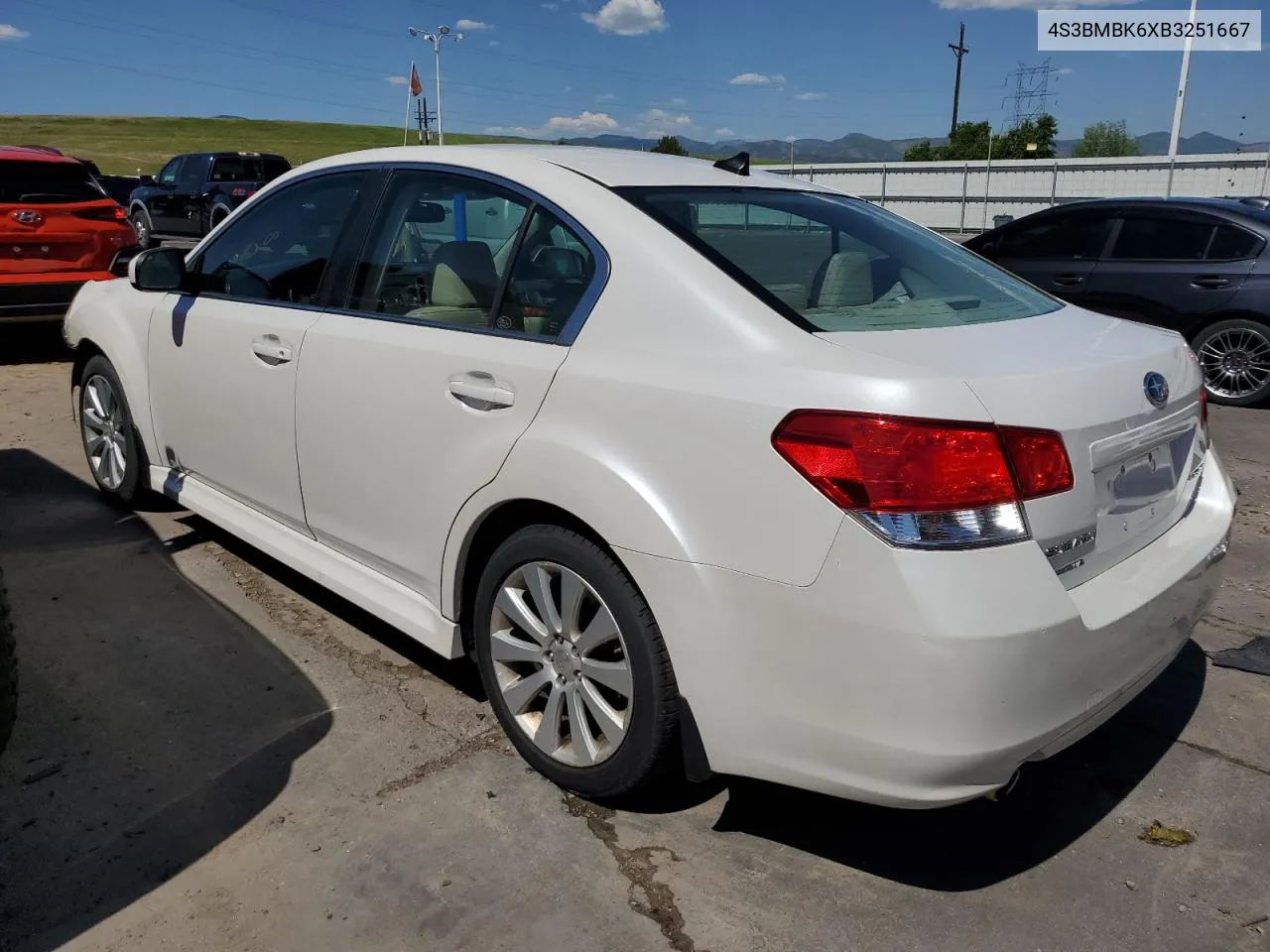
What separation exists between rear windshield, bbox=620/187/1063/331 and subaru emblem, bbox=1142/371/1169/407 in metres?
0.40

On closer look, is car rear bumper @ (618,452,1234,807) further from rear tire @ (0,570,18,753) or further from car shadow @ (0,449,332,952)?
rear tire @ (0,570,18,753)

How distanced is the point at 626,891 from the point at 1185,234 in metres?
7.75

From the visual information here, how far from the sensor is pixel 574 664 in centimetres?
262

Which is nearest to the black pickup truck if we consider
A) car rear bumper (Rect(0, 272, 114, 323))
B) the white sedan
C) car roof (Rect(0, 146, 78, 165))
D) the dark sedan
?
car roof (Rect(0, 146, 78, 165))

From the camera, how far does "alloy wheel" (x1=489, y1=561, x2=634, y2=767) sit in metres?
2.53

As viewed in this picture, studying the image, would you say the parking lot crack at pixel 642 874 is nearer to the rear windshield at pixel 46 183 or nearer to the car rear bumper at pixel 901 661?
the car rear bumper at pixel 901 661

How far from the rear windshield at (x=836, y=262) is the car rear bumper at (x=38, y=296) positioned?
7060 millimetres

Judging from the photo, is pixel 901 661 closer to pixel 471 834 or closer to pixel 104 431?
pixel 471 834

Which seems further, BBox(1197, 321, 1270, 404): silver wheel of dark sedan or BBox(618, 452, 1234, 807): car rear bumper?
BBox(1197, 321, 1270, 404): silver wheel of dark sedan

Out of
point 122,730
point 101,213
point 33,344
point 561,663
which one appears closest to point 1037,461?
point 561,663

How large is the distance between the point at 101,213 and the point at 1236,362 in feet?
31.6

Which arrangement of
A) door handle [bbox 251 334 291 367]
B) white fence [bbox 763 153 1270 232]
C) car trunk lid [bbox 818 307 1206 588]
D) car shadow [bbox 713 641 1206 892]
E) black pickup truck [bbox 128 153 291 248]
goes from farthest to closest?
1. white fence [bbox 763 153 1270 232]
2. black pickup truck [bbox 128 153 291 248]
3. door handle [bbox 251 334 291 367]
4. car shadow [bbox 713 641 1206 892]
5. car trunk lid [bbox 818 307 1206 588]

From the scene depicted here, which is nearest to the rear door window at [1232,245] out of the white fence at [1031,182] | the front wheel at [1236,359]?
the front wheel at [1236,359]

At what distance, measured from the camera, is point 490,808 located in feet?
8.93
